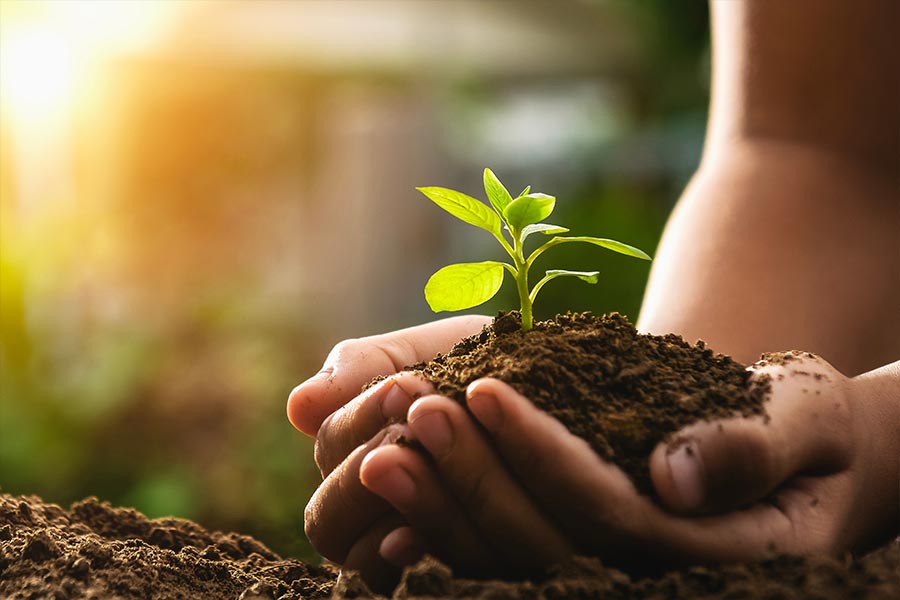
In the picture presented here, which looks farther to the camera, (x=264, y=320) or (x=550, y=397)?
(x=264, y=320)

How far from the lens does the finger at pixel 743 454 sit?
0.89m

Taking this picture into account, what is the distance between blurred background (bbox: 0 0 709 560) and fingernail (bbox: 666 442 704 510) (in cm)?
110

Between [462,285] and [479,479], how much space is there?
0.97 feet

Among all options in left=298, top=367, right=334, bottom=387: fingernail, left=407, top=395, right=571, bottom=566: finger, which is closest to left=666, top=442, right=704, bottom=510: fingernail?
left=407, top=395, right=571, bottom=566: finger

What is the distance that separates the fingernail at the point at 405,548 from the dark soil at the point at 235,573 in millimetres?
46

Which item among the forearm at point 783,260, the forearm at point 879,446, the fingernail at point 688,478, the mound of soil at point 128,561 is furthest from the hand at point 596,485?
the forearm at point 783,260

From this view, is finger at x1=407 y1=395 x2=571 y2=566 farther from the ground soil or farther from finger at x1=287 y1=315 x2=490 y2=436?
finger at x1=287 y1=315 x2=490 y2=436

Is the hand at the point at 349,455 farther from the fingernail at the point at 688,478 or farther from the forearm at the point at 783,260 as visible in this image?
the forearm at the point at 783,260

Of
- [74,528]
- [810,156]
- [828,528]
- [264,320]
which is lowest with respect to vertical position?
[264,320]

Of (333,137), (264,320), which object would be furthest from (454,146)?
(264,320)

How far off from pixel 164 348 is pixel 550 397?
4068 millimetres

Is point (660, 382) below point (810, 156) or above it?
below

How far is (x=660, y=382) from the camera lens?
40.6 inches

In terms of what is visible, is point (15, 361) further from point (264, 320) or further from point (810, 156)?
point (810, 156)
